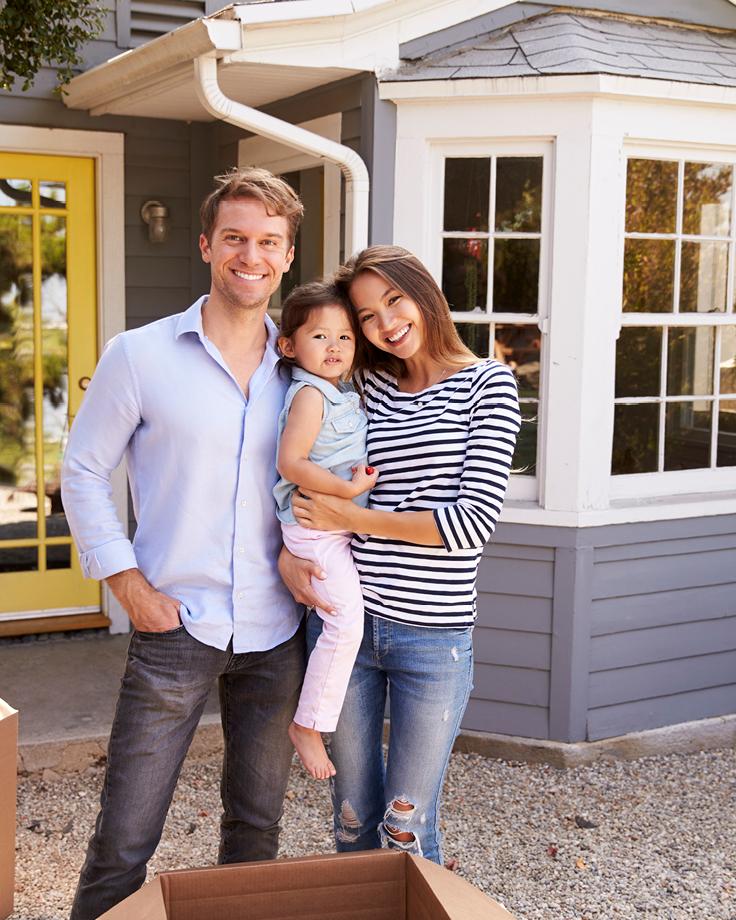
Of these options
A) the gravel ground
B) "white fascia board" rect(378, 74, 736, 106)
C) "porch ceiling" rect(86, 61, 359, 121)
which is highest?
"porch ceiling" rect(86, 61, 359, 121)

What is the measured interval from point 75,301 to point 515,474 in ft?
7.94

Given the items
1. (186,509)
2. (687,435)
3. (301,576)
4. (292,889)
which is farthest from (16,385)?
(292,889)

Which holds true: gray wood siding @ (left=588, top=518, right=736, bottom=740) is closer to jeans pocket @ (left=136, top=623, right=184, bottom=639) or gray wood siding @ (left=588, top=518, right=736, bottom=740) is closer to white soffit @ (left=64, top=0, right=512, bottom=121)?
white soffit @ (left=64, top=0, right=512, bottom=121)

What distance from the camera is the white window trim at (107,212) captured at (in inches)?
205

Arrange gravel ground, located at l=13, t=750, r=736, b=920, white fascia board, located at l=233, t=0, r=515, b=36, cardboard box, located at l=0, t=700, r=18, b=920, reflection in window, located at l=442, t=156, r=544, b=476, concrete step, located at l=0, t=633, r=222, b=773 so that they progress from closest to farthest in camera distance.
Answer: cardboard box, located at l=0, t=700, r=18, b=920 → gravel ground, located at l=13, t=750, r=736, b=920 → white fascia board, located at l=233, t=0, r=515, b=36 → concrete step, located at l=0, t=633, r=222, b=773 → reflection in window, located at l=442, t=156, r=544, b=476

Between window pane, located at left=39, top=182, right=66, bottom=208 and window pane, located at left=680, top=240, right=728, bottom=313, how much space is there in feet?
9.66

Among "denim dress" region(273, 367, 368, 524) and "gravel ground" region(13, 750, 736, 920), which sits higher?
"denim dress" region(273, 367, 368, 524)

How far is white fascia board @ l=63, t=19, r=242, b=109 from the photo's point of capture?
377 centimetres

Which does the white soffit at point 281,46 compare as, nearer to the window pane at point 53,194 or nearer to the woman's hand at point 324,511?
the window pane at point 53,194

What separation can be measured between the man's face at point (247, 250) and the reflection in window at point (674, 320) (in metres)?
2.44

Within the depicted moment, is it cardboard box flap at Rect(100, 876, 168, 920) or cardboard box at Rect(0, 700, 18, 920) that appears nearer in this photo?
cardboard box flap at Rect(100, 876, 168, 920)

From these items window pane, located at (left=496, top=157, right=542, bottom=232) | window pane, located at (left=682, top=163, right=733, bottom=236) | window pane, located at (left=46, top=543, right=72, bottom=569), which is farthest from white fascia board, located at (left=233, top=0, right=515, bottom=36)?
window pane, located at (left=46, top=543, right=72, bottom=569)

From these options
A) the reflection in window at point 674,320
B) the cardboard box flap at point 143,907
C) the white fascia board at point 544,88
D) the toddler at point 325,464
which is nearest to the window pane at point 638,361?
the reflection in window at point 674,320

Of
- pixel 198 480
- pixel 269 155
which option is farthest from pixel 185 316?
pixel 269 155
